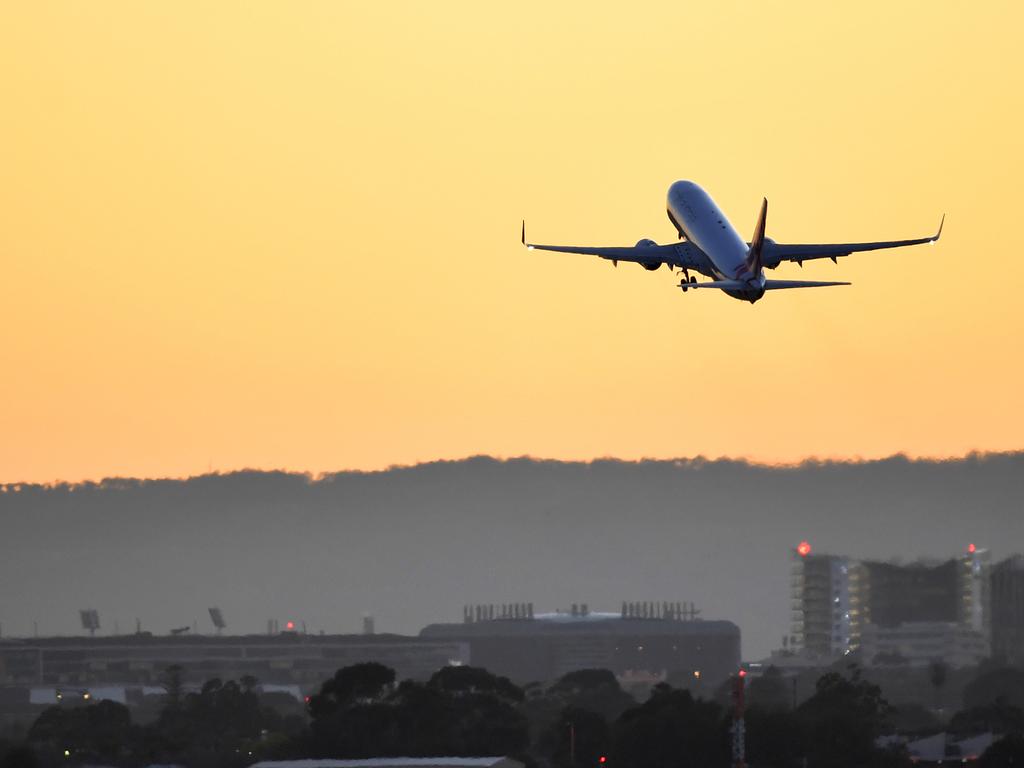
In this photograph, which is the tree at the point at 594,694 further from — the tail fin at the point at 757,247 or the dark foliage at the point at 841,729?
the tail fin at the point at 757,247

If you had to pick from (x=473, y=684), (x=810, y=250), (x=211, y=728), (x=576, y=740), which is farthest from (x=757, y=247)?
(x=211, y=728)

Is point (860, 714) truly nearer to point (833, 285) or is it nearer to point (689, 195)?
point (689, 195)

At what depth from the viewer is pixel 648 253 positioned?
115 meters

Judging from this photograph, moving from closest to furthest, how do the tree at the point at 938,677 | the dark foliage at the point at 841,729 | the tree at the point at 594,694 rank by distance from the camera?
the dark foliage at the point at 841,729, the tree at the point at 594,694, the tree at the point at 938,677

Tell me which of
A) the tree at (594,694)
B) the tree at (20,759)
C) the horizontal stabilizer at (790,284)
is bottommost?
the tree at (20,759)

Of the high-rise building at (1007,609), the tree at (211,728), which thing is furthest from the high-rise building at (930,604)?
the tree at (211,728)

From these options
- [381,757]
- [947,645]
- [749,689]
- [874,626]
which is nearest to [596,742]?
[381,757]

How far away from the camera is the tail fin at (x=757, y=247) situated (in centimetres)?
10619

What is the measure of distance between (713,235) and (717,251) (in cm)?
278

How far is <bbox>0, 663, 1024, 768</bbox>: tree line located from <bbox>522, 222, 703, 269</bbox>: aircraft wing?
Result: 2184cm

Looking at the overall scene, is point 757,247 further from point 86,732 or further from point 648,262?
point 86,732

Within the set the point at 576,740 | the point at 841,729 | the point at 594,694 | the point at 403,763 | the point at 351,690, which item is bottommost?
the point at 403,763

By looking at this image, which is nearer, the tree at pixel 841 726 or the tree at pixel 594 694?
the tree at pixel 841 726

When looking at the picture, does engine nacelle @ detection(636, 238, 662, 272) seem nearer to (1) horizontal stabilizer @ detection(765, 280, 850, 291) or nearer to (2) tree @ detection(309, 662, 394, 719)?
(1) horizontal stabilizer @ detection(765, 280, 850, 291)
